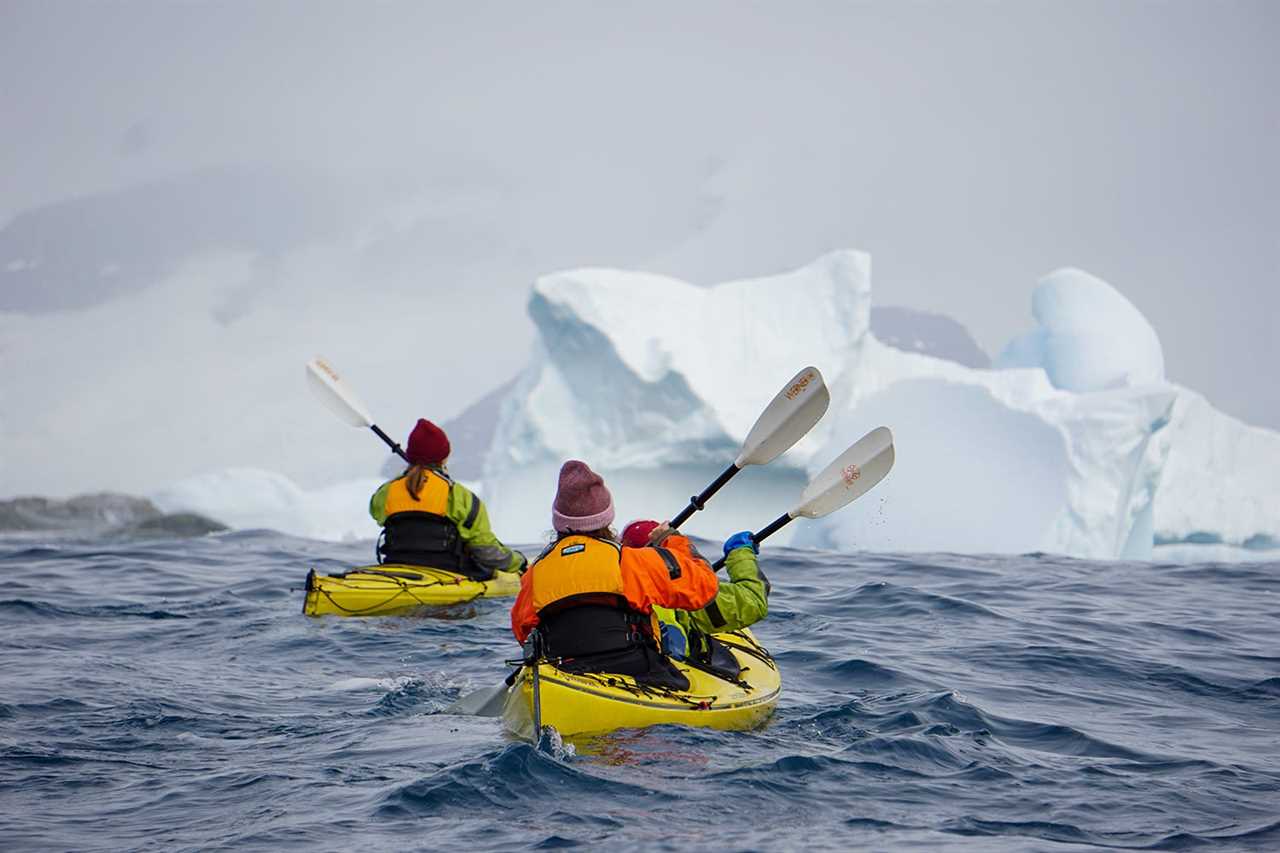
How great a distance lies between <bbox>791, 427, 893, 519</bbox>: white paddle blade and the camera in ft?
22.5

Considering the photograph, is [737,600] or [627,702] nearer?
[627,702]

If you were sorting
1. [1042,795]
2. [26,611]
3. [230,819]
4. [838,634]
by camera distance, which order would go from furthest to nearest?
[26,611] < [838,634] < [1042,795] < [230,819]

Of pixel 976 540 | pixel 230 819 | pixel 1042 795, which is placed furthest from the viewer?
pixel 976 540

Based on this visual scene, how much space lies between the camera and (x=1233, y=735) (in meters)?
5.81

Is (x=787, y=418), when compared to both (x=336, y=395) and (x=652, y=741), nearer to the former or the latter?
(x=652, y=741)

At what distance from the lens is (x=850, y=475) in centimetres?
688

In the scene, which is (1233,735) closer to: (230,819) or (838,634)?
(838,634)

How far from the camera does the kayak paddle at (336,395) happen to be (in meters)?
11.6

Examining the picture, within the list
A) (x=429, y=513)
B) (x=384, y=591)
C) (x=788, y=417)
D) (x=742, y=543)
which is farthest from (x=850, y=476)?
(x=384, y=591)

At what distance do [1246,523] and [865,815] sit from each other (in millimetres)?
21356

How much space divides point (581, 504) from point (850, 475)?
2.29 metres

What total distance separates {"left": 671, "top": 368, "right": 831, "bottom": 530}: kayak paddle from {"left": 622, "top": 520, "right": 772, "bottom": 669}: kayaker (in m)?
1.00

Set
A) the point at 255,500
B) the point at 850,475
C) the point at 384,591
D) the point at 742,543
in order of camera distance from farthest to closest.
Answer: the point at 255,500
the point at 384,591
the point at 850,475
the point at 742,543

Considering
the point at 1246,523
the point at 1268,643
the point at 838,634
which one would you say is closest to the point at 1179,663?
the point at 1268,643
